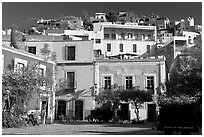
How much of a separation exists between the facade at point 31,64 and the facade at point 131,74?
17.2ft

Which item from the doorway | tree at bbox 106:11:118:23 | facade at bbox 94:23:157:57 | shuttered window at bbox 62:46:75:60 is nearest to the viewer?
the doorway

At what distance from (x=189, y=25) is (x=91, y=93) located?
51095 millimetres

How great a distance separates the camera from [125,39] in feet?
159

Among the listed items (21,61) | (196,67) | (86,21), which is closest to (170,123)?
(196,67)

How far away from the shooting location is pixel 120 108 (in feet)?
91.8

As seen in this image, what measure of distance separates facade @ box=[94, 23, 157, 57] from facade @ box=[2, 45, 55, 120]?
22.5 meters

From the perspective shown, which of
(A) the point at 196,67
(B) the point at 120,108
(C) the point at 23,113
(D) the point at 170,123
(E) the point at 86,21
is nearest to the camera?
(D) the point at 170,123

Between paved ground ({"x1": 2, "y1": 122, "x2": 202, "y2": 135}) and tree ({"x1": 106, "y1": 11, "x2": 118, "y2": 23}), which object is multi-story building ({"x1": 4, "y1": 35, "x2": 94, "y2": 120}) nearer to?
paved ground ({"x1": 2, "y1": 122, "x2": 202, "y2": 135})

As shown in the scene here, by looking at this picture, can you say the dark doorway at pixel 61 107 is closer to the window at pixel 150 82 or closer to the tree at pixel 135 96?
the tree at pixel 135 96

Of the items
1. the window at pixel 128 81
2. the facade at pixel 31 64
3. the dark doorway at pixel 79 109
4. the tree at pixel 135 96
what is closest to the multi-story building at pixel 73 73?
the dark doorway at pixel 79 109

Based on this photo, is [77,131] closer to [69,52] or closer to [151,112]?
[151,112]

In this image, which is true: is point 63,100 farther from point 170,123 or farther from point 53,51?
point 170,123

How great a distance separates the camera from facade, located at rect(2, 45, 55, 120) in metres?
19.8

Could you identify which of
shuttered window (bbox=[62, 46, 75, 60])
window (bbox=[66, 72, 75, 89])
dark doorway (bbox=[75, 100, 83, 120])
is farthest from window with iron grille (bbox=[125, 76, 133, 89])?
shuttered window (bbox=[62, 46, 75, 60])
